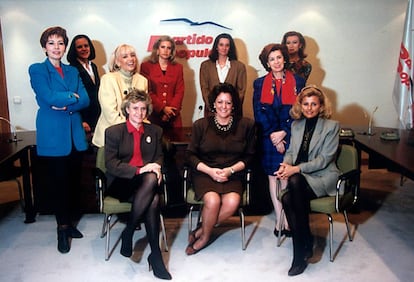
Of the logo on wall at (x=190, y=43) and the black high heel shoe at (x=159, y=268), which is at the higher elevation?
the logo on wall at (x=190, y=43)

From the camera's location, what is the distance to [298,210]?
2.96 m

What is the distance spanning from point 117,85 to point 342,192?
6.01 ft

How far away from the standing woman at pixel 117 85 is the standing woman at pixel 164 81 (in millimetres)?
704

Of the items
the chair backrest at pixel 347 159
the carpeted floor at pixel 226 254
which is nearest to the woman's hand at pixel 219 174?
the carpeted floor at pixel 226 254

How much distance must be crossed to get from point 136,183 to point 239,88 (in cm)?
168

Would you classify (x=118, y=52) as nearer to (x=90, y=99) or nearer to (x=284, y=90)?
(x=90, y=99)

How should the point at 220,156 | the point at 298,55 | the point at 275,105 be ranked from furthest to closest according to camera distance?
the point at 298,55 → the point at 275,105 → the point at 220,156

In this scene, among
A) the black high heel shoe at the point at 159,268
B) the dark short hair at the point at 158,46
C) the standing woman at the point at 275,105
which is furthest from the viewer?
the dark short hair at the point at 158,46

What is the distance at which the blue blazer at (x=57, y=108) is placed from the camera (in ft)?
10.2

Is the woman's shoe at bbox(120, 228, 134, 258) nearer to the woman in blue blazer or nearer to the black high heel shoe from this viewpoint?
the black high heel shoe

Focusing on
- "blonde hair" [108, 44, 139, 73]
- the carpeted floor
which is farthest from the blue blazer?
the carpeted floor

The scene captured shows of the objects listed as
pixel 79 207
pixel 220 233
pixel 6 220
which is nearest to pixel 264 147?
pixel 220 233

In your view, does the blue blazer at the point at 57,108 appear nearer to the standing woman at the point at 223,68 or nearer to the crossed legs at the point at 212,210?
the crossed legs at the point at 212,210

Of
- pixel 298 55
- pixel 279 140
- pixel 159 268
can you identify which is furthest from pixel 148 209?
pixel 298 55
